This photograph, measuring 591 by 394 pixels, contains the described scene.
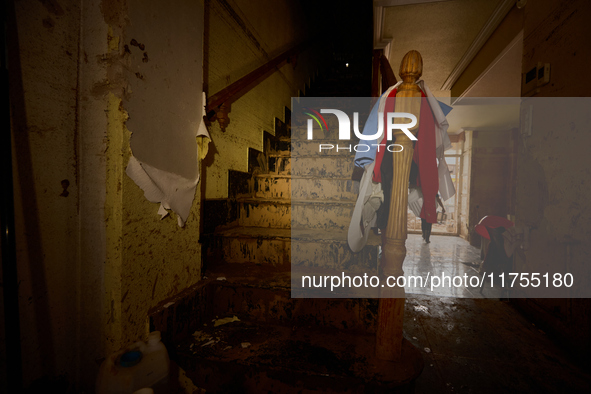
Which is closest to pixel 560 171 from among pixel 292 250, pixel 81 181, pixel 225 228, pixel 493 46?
pixel 292 250

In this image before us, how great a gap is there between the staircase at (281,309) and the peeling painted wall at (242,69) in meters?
0.30

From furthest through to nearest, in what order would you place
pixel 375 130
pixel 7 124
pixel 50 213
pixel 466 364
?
pixel 466 364 → pixel 375 130 → pixel 50 213 → pixel 7 124

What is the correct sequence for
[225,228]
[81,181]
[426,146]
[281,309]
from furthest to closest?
[225,228], [281,309], [426,146], [81,181]

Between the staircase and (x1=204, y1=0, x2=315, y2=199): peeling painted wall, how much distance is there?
11.6 inches

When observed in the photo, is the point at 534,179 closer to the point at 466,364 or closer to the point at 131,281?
the point at 466,364

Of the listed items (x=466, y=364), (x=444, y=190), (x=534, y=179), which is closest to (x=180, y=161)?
(x=444, y=190)

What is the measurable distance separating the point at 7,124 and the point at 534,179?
3740mm

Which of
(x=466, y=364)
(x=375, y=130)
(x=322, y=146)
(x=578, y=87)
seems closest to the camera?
(x=375, y=130)

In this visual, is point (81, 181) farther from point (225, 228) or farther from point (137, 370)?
point (225, 228)

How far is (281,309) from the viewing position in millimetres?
1587

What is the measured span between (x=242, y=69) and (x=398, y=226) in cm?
216

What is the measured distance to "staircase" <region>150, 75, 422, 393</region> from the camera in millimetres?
1210

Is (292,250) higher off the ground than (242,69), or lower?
lower

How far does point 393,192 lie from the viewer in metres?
1.23
